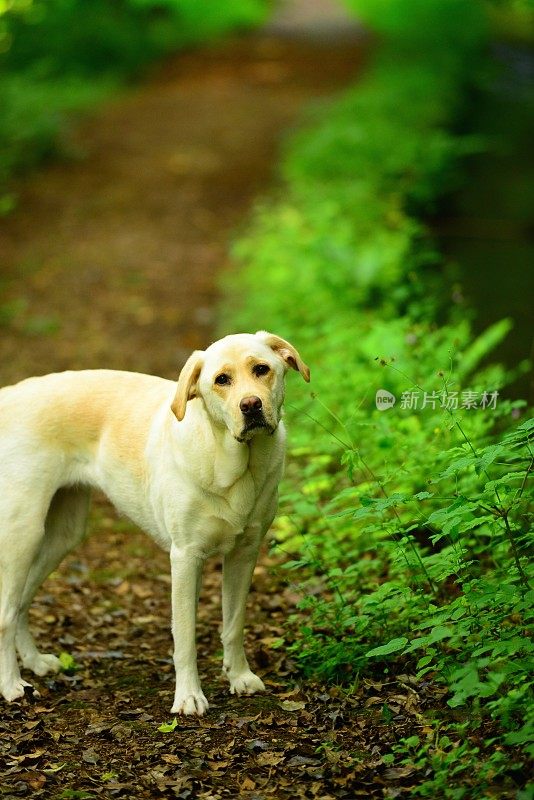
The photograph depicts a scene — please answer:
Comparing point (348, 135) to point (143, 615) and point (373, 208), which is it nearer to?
point (373, 208)

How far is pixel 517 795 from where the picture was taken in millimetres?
3496

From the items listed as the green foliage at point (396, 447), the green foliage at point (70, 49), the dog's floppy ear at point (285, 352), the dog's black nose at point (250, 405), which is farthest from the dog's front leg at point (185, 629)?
the green foliage at point (70, 49)

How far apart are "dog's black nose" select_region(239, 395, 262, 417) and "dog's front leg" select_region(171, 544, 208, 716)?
29.8 inches

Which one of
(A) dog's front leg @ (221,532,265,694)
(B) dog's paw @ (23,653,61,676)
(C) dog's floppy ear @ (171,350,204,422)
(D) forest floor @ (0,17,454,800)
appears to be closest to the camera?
(D) forest floor @ (0,17,454,800)

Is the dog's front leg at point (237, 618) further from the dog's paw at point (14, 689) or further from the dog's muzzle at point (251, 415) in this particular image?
the dog's paw at point (14, 689)

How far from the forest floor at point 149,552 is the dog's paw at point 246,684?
0.24 feet

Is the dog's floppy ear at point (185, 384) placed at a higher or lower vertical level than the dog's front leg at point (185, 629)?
higher

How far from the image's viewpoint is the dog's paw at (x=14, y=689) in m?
4.82

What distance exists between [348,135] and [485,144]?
2.99 m

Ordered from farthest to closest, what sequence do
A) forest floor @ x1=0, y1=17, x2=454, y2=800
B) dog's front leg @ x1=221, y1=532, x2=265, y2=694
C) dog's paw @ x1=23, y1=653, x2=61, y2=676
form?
dog's paw @ x1=23, y1=653, x2=61, y2=676 → dog's front leg @ x1=221, y1=532, x2=265, y2=694 → forest floor @ x1=0, y1=17, x2=454, y2=800

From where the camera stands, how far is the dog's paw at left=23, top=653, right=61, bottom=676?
518cm

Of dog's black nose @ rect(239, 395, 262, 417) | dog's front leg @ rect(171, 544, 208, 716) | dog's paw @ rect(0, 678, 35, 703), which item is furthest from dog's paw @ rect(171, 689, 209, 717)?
dog's black nose @ rect(239, 395, 262, 417)

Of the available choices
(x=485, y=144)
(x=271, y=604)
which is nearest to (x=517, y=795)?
(x=271, y=604)

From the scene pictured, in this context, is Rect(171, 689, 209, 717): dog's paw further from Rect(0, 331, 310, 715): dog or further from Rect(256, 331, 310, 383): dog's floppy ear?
Rect(256, 331, 310, 383): dog's floppy ear
